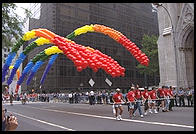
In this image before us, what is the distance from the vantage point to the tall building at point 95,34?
5209 centimetres

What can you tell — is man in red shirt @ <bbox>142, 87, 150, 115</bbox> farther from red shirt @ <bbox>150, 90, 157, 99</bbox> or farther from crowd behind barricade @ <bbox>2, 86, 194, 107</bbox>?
crowd behind barricade @ <bbox>2, 86, 194, 107</bbox>

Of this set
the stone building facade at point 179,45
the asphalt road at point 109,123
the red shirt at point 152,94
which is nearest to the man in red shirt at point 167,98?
the red shirt at point 152,94

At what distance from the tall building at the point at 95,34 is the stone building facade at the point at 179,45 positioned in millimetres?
21452

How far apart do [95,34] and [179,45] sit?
3249 centimetres

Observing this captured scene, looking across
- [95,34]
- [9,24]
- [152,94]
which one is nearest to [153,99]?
[152,94]

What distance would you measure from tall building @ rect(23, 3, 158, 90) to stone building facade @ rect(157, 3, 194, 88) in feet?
70.4

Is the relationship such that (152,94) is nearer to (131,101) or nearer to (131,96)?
(131,96)

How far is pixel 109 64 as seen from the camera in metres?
18.6

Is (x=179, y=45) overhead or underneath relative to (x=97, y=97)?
overhead

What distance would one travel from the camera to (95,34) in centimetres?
5812

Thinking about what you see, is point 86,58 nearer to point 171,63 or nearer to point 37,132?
point 37,132

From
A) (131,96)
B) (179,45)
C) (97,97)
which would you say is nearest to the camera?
(131,96)

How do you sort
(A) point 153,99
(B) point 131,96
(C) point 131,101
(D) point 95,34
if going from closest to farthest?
(C) point 131,101 → (B) point 131,96 → (A) point 153,99 → (D) point 95,34

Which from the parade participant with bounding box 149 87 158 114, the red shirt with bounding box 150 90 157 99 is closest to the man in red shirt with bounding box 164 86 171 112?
the parade participant with bounding box 149 87 158 114
